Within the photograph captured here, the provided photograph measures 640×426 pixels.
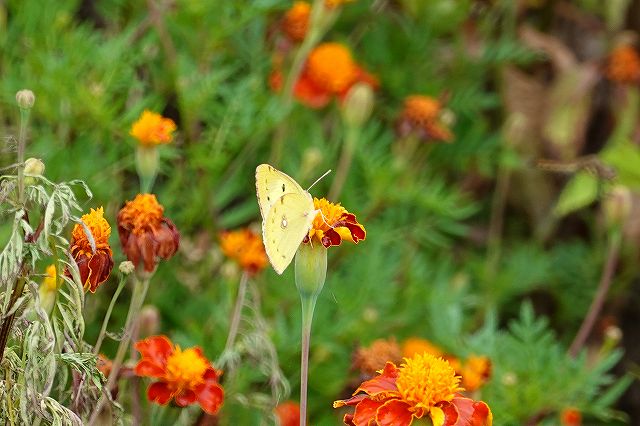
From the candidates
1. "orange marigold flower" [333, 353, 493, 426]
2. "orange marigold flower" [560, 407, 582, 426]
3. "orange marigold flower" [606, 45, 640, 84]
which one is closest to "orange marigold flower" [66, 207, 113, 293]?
"orange marigold flower" [333, 353, 493, 426]

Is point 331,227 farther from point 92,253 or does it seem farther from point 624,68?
point 624,68

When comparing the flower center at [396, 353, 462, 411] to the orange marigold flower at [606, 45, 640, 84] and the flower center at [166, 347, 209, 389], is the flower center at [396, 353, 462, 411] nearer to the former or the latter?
the flower center at [166, 347, 209, 389]

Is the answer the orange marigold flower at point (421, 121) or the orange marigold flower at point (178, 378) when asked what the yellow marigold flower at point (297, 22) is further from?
the orange marigold flower at point (178, 378)

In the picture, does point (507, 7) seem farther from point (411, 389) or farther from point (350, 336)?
point (411, 389)

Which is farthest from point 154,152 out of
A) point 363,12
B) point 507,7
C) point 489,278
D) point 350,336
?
point 507,7

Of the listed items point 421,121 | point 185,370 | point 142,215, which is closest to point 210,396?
point 185,370

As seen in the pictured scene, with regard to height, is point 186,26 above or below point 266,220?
above
